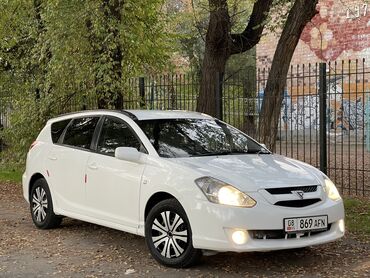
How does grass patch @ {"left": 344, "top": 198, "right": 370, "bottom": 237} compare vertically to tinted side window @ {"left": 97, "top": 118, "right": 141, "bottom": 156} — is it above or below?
below

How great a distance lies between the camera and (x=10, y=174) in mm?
15633

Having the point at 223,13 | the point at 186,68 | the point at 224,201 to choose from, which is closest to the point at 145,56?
the point at 223,13

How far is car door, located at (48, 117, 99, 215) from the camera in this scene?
293 inches

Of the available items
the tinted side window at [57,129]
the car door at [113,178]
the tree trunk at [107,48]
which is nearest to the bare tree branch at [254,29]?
the tree trunk at [107,48]

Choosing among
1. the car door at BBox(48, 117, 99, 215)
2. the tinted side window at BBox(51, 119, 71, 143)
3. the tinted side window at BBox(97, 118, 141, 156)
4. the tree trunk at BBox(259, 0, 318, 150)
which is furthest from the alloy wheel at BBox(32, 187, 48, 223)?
the tree trunk at BBox(259, 0, 318, 150)

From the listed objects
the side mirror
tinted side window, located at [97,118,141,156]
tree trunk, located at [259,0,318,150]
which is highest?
tree trunk, located at [259,0,318,150]

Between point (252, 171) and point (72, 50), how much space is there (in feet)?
21.7

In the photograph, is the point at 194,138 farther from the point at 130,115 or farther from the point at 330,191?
the point at 330,191

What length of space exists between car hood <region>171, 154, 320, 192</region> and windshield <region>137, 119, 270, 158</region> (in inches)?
10.8

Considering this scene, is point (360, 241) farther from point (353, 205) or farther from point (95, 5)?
point (95, 5)

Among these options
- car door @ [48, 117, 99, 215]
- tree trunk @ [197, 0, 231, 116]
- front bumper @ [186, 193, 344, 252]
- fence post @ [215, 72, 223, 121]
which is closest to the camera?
front bumper @ [186, 193, 344, 252]

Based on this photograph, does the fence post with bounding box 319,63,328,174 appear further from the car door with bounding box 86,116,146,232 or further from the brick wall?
the brick wall

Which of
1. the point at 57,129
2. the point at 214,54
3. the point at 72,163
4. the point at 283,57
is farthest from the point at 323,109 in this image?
the point at 72,163

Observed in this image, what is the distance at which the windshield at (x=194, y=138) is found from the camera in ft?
22.0
